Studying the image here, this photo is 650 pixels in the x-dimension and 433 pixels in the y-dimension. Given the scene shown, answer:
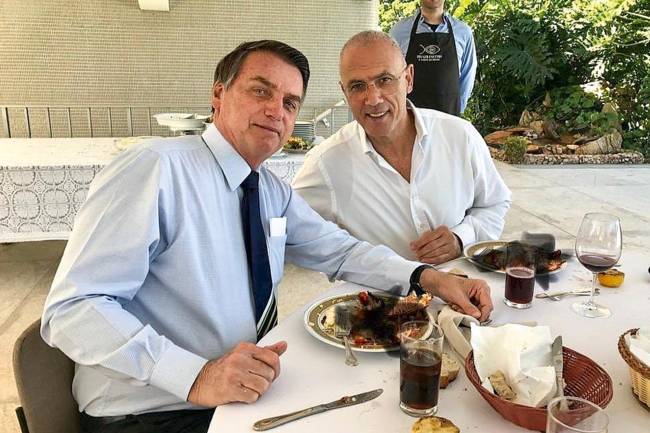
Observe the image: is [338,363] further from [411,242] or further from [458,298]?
[411,242]

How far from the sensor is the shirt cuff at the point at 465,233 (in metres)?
1.85

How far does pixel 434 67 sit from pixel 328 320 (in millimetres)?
3332

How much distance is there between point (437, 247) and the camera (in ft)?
Result: 5.84

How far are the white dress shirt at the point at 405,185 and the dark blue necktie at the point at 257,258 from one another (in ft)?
2.44

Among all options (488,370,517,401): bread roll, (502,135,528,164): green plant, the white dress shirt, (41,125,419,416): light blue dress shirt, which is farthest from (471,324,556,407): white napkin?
(502,135,528,164): green plant

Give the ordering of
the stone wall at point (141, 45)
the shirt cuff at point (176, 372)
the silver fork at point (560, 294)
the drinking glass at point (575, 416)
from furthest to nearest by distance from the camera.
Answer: the stone wall at point (141, 45), the silver fork at point (560, 294), the shirt cuff at point (176, 372), the drinking glass at point (575, 416)

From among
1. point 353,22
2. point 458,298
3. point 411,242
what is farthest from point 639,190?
point 458,298

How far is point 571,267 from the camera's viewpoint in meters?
1.57

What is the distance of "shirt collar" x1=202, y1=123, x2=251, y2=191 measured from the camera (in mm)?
1306

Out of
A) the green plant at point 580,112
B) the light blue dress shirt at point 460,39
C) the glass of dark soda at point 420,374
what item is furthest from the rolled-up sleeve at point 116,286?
the green plant at point 580,112

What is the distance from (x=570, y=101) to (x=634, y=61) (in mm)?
1093

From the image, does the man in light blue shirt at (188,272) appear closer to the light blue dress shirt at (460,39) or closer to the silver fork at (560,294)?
the silver fork at (560,294)

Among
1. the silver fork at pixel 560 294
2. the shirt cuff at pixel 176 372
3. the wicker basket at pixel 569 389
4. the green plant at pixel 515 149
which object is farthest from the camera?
the green plant at pixel 515 149

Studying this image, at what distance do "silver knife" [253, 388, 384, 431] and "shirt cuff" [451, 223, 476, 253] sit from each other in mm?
1006
